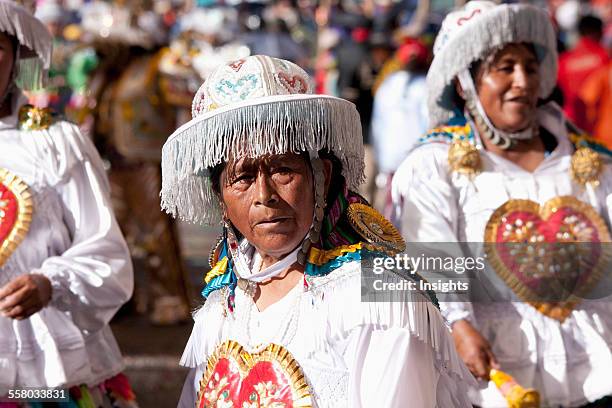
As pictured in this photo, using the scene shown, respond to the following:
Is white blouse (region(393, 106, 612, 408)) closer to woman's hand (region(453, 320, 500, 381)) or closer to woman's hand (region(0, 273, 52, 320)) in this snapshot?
woman's hand (region(453, 320, 500, 381))

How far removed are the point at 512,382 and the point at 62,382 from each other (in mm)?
1511

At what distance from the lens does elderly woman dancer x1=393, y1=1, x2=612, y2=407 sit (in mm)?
3990

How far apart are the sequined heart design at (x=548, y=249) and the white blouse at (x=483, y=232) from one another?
1.5 inches

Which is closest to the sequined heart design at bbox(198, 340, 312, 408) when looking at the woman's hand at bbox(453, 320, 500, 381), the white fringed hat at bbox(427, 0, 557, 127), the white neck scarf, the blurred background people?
the white neck scarf

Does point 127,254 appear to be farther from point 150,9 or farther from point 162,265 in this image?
point 150,9

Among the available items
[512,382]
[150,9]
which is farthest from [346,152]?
[150,9]

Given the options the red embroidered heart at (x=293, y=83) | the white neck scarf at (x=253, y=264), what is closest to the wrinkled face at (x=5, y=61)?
the white neck scarf at (x=253, y=264)

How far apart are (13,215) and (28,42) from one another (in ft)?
2.12

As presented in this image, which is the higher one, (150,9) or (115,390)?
(150,9)

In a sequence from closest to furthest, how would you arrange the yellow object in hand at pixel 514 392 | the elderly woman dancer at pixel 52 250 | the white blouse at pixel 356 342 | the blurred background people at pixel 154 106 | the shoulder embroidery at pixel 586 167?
the white blouse at pixel 356 342 < the yellow object in hand at pixel 514 392 < the elderly woman dancer at pixel 52 250 < the shoulder embroidery at pixel 586 167 < the blurred background people at pixel 154 106

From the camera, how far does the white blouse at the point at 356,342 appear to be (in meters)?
2.72

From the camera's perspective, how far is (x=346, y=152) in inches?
119

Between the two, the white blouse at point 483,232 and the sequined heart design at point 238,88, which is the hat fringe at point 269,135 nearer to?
the sequined heart design at point 238,88

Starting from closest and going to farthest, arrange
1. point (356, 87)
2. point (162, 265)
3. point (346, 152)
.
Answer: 1. point (346, 152)
2. point (162, 265)
3. point (356, 87)
